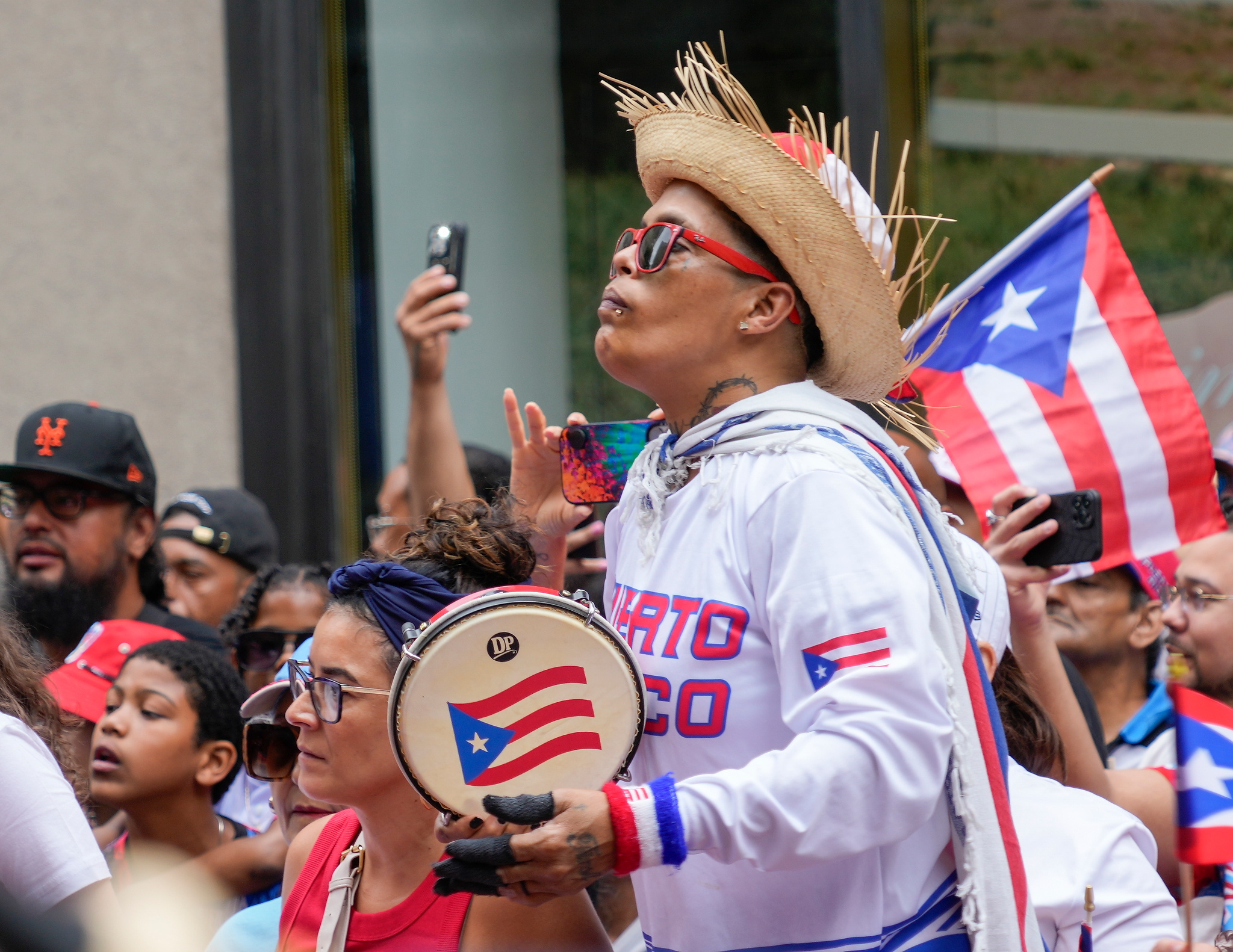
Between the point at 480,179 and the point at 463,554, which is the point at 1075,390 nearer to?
the point at 463,554

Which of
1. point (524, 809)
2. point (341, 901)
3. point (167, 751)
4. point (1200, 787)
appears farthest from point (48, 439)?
point (1200, 787)

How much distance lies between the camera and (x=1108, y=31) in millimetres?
6199

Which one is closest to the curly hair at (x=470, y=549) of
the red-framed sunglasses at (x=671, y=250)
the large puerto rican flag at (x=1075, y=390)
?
the red-framed sunglasses at (x=671, y=250)

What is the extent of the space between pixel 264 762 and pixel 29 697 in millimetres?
484

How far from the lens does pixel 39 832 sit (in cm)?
238

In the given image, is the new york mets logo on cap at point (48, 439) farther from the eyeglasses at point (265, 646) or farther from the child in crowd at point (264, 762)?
the child in crowd at point (264, 762)

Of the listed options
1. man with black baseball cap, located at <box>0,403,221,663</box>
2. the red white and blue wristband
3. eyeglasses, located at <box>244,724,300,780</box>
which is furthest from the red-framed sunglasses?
man with black baseball cap, located at <box>0,403,221,663</box>

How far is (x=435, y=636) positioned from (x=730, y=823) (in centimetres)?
47

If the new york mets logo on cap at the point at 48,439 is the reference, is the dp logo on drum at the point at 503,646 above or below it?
below

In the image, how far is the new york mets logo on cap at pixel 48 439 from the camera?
452 centimetres

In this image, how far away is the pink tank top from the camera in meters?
2.29

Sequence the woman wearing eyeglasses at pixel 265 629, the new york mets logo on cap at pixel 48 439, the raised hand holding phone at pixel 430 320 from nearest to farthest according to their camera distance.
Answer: the woman wearing eyeglasses at pixel 265 629 < the raised hand holding phone at pixel 430 320 < the new york mets logo on cap at pixel 48 439

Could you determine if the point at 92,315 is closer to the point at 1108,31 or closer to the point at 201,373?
the point at 201,373

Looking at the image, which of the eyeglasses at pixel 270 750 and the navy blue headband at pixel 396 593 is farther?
the eyeglasses at pixel 270 750
